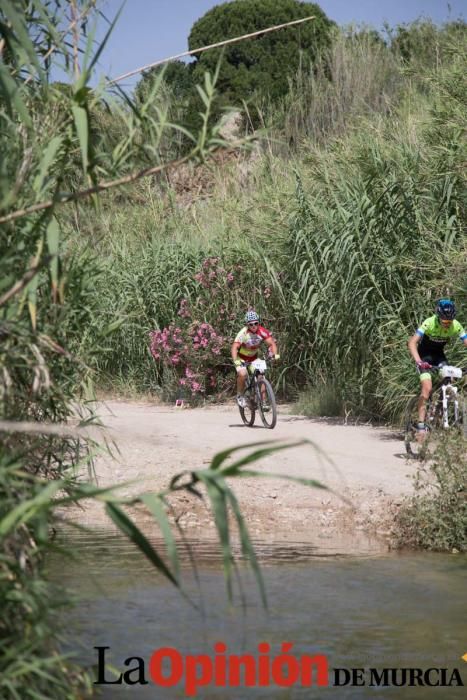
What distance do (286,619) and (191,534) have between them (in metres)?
2.52

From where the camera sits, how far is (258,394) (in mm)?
13914

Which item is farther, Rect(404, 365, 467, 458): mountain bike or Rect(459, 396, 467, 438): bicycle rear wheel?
Rect(404, 365, 467, 458): mountain bike

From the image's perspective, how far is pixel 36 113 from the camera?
Result: 521 centimetres

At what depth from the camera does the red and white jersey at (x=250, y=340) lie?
561 inches

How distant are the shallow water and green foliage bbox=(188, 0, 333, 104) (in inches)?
1088

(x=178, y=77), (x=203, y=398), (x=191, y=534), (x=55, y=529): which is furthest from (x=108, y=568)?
(x=178, y=77)

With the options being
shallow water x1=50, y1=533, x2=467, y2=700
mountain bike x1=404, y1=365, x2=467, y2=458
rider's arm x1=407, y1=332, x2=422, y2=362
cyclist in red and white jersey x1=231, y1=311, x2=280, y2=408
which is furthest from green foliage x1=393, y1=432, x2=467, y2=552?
cyclist in red and white jersey x1=231, y1=311, x2=280, y2=408

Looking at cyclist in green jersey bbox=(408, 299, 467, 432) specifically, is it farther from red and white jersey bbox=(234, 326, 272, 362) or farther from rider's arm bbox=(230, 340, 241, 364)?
rider's arm bbox=(230, 340, 241, 364)

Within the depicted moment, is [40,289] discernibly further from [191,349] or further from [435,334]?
[191,349]

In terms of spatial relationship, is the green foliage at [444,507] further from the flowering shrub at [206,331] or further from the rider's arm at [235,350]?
the flowering shrub at [206,331]

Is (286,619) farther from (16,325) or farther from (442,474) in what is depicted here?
(16,325)

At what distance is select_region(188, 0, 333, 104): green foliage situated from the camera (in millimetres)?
37688

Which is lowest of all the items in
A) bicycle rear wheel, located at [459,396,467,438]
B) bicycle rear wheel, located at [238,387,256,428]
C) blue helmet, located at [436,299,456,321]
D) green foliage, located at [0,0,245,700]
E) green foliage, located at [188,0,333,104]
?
bicycle rear wheel, located at [238,387,256,428]

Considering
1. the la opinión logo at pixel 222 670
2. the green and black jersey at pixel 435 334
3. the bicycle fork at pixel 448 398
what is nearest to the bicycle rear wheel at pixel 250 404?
the green and black jersey at pixel 435 334
